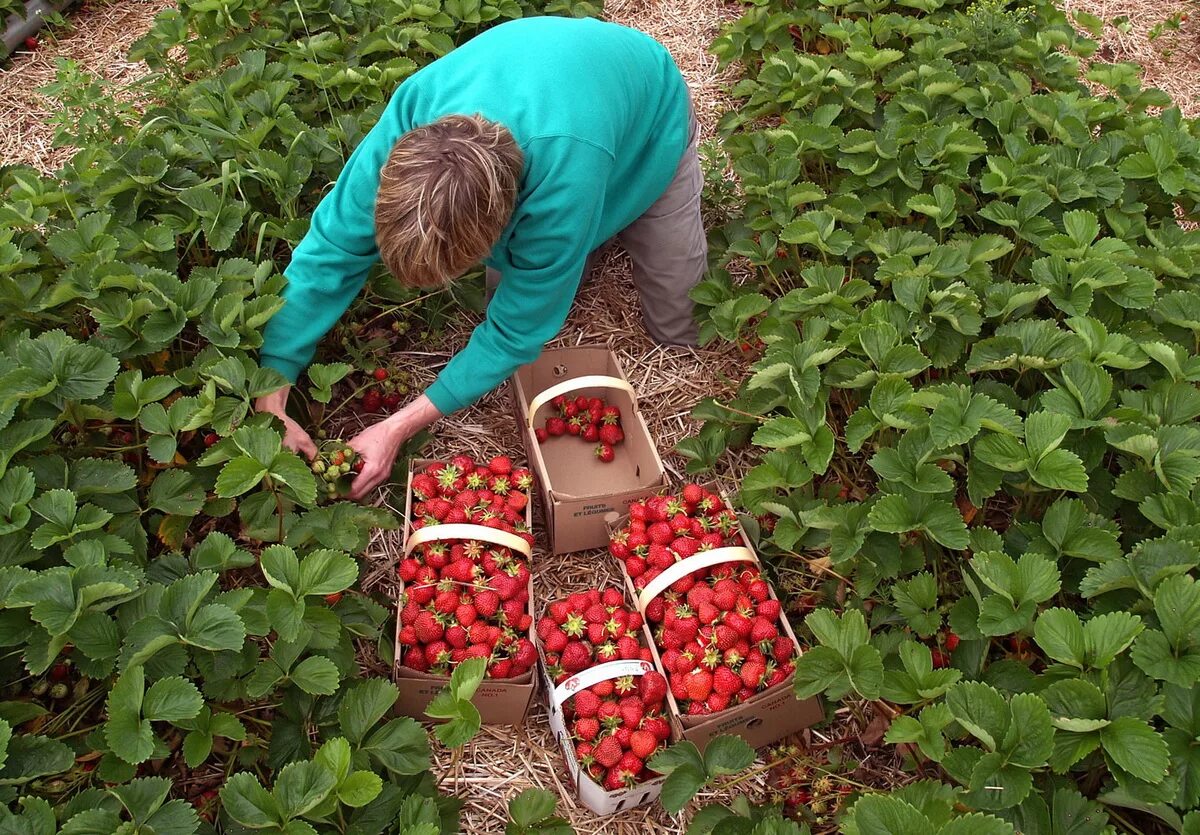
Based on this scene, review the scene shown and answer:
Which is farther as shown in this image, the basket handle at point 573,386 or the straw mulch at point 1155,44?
the straw mulch at point 1155,44

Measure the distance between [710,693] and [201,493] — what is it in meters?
1.45

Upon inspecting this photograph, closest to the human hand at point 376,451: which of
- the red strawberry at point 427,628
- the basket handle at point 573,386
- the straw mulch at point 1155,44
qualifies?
the basket handle at point 573,386

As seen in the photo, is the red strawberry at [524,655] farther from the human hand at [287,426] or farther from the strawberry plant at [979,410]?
the human hand at [287,426]

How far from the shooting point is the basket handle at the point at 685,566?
237cm

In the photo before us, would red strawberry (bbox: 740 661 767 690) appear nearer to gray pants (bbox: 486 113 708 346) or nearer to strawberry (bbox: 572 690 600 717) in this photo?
strawberry (bbox: 572 690 600 717)

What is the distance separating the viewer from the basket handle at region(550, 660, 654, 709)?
2.21 m

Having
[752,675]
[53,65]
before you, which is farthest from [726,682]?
[53,65]

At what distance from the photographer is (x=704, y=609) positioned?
2322 millimetres

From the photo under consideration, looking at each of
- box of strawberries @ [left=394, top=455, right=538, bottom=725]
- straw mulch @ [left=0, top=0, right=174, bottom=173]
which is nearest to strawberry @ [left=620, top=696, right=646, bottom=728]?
box of strawberries @ [left=394, top=455, right=538, bottom=725]

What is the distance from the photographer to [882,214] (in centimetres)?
318

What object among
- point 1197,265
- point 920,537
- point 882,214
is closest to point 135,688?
point 920,537

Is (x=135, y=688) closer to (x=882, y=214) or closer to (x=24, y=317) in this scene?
(x=24, y=317)

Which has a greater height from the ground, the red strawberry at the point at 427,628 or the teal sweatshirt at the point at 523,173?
Result: the teal sweatshirt at the point at 523,173

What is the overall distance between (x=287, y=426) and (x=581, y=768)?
1.29 m
